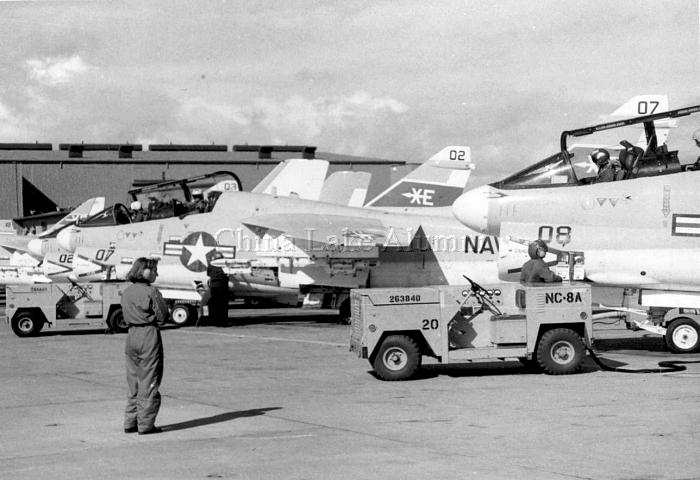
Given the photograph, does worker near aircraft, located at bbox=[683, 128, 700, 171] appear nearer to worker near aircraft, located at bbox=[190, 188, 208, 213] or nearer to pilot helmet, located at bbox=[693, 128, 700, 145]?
pilot helmet, located at bbox=[693, 128, 700, 145]

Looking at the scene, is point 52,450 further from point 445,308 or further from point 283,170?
point 283,170

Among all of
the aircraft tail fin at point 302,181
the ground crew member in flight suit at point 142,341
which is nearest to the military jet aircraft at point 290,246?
the aircraft tail fin at point 302,181

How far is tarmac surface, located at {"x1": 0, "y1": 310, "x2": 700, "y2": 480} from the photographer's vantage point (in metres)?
7.13

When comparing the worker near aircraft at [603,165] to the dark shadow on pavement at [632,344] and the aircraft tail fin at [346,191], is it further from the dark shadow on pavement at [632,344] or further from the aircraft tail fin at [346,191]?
the aircraft tail fin at [346,191]

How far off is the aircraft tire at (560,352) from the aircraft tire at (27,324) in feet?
40.0

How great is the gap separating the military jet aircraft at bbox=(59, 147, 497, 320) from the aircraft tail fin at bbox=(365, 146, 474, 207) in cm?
185

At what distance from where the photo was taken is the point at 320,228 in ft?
72.7

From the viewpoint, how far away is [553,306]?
1255 cm

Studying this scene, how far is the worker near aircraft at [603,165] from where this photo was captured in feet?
47.6

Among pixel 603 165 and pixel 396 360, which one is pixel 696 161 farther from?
pixel 396 360

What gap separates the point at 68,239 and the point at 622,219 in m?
15.1

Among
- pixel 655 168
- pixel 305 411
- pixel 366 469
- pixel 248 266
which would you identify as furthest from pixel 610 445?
pixel 248 266

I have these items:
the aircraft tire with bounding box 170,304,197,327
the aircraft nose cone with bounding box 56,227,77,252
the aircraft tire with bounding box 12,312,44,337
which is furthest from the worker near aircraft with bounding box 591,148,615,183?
the aircraft nose cone with bounding box 56,227,77,252

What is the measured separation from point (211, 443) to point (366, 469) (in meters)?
1.76
